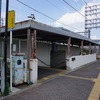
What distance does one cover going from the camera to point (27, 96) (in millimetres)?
6633

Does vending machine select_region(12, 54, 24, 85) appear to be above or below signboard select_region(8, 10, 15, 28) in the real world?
below

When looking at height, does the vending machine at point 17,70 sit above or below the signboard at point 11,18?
below

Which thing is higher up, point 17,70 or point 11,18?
point 11,18

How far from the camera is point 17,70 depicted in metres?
8.09

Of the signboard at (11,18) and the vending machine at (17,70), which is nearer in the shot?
the signboard at (11,18)

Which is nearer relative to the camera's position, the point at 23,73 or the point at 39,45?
the point at 23,73

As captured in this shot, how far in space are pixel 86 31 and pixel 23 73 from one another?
110ft

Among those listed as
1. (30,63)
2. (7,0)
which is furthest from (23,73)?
(7,0)

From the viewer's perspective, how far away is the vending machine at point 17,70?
8008 millimetres

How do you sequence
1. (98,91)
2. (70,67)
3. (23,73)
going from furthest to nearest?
(70,67)
(23,73)
(98,91)

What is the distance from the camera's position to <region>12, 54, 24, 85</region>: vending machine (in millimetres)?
8008

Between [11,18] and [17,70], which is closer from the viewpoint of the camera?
[11,18]

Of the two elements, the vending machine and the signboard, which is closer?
the signboard

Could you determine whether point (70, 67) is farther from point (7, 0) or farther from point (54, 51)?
point (7, 0)
